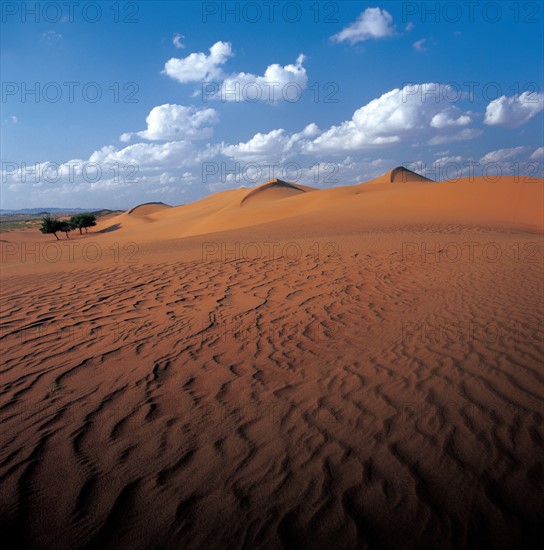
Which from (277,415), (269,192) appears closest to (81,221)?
(269,192)

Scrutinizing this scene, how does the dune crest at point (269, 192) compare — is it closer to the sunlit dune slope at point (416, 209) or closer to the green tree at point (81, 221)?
the sunlit dune slope at point (416, 209)

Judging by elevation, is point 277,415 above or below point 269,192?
below

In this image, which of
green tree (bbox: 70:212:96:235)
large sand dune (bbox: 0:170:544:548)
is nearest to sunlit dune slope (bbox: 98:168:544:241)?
large sand dune (bbox: 0:170:544:548)

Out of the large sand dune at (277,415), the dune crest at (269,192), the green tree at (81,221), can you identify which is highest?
the dune crest at (269,192)

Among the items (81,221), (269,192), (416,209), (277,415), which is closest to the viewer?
(277,415)

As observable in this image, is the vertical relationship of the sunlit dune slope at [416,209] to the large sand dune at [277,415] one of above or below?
above

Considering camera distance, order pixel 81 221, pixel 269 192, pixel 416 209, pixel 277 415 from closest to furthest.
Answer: pixel 277 415
pixel 416 209
pixel 81 221
pixel 269 192

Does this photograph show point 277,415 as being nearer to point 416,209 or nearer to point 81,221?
point 416,209

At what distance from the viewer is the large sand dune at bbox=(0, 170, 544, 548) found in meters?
2.62

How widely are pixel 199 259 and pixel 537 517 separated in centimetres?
1122

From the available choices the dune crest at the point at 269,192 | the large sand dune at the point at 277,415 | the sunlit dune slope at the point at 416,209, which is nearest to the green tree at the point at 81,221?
the sunlit dune slope at the point at 416,209

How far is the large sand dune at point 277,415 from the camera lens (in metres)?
2.62

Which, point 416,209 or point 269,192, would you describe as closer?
point 416,209

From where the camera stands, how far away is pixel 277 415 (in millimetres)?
3807
